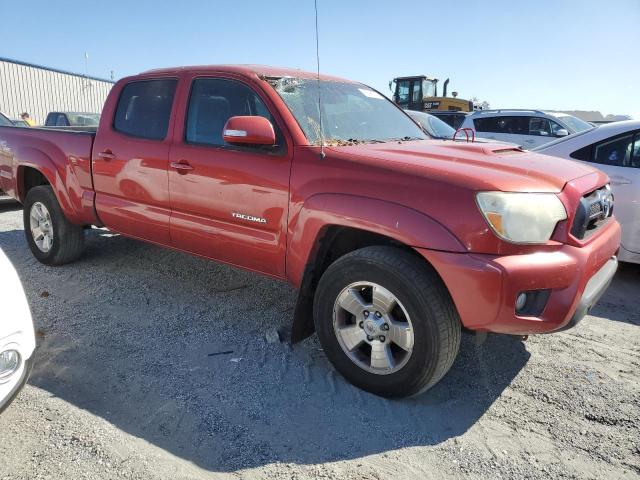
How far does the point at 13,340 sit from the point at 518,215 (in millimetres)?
2399

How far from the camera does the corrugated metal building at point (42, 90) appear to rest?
23234mm

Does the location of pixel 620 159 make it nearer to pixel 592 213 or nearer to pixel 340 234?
pixel 592 213

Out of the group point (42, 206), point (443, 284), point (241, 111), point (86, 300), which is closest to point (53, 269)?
point (42, 206)

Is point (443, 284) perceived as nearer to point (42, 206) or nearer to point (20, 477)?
point (20, 477)

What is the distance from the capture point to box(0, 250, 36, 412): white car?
7.13 ft

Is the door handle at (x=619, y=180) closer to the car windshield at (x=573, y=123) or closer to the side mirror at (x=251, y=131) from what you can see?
the side mirror at (x=251, y=131)

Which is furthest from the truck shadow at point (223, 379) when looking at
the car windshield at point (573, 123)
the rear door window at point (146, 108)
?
the car windshield at point (573, 123)

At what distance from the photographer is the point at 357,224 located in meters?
2.71

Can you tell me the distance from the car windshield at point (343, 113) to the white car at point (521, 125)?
302 inches

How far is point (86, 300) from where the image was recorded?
4.12 meters

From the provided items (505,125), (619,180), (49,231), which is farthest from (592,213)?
(505,125)

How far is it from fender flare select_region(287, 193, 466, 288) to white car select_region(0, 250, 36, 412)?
1454 millimetres

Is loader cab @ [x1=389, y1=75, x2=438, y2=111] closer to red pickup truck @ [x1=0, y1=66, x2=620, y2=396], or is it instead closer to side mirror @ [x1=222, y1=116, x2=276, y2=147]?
red pickup truck @ [x1=0, y1=66, x2=620, y2=396]

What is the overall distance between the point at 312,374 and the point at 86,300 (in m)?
2.18
